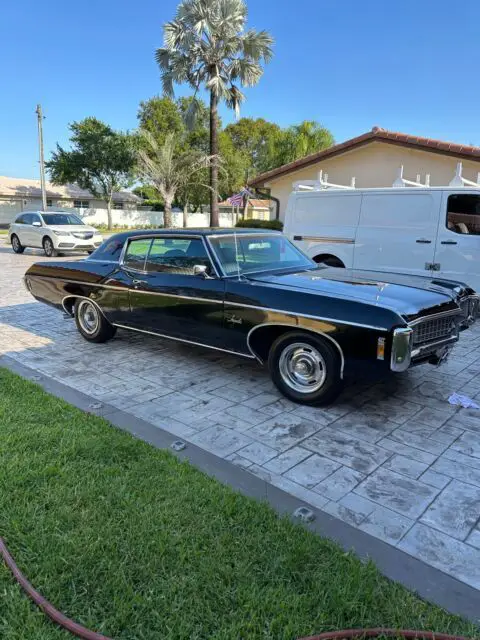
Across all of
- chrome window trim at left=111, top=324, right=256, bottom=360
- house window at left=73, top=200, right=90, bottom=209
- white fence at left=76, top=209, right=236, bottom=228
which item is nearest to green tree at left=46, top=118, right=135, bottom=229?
white fence at left=76, top=209, right=236, bottom=228

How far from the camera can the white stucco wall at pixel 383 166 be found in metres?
12.7

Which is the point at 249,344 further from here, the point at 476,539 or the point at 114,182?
the point at 114,182

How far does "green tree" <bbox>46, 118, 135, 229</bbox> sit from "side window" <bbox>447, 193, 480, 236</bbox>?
1239 inches

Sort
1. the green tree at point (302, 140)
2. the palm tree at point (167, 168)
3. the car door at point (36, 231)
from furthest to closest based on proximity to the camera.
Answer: the green tree at point (302, 140)
the palm tree at point (167, 168)
the car door at point (36, 231)

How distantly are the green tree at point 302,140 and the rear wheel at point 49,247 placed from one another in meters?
18.3

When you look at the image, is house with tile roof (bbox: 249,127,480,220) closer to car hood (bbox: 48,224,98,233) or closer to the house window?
→ car hood (bbox: 48,224,98,233)

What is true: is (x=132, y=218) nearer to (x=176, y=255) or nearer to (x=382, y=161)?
(x=382, y=161)

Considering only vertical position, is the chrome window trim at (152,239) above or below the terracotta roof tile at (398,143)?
below

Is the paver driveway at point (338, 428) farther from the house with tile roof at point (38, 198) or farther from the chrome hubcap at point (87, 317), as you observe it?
the house with tile roof at point (38, 198)

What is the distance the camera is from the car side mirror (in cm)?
470

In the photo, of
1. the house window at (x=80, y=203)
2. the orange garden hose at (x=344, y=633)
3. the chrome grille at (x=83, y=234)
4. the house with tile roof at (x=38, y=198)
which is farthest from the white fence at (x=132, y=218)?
the orange garden hose at (x=344, y=633)

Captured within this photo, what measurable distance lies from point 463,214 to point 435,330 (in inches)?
159

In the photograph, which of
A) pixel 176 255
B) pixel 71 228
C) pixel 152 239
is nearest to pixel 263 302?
pixel 176 255

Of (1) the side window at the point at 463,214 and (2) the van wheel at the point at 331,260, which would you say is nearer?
(1) the side window at the point at 463,214
